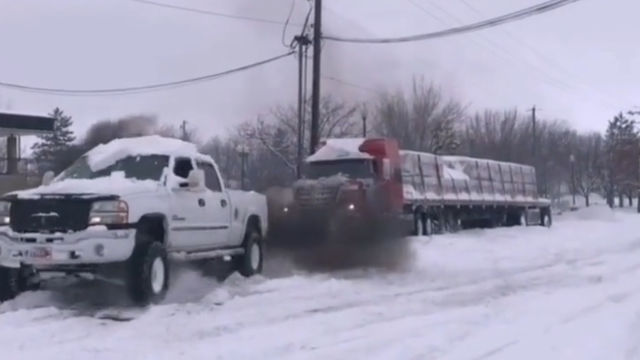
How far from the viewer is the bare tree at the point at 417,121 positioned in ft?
210

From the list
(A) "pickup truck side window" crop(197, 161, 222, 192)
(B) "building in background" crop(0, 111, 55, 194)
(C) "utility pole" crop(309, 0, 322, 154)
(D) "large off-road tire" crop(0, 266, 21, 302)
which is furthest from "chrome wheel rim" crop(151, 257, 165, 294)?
(B) "building in background" crop(0, 111, 55, 194)

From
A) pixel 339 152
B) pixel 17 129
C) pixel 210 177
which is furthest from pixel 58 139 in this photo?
pixel 210 177

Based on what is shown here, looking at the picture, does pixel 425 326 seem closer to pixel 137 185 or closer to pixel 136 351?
pixel 136 351

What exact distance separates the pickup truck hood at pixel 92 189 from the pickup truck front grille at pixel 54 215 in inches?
3.9

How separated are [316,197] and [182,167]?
9.46m

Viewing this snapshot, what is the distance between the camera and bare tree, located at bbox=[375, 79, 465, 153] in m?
64.1

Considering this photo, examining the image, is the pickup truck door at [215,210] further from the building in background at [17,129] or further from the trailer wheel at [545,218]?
the trailer wheel at [545,218]

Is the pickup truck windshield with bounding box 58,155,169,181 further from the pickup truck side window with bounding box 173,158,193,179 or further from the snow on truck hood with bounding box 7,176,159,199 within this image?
the snow on truck hood with bounding box 7,176,159,199

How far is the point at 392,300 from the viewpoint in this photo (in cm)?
1197

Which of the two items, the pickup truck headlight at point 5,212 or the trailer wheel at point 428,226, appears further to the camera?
the trailer wheel at point 428,226

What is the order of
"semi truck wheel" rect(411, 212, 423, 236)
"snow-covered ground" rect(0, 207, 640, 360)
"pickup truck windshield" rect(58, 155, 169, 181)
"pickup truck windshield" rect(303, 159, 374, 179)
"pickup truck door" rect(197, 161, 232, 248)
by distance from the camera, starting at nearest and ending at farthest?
"snow-covered ground" rect(0, 207, 640, 360)
"pickup truck windshield" rect(58, 155, 169, 181)
"pickup truck door" rect(197, 161, 232, 248)
"pickup truck windshield" rect(303, 159, 374, 179)
"semi truck wheel" rect(411, 212, 423, 236)

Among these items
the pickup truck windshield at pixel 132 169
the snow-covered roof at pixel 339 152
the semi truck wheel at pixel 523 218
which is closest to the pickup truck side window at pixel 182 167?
the pickup truck windshield at pixel 132 169

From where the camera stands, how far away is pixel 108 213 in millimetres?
10594

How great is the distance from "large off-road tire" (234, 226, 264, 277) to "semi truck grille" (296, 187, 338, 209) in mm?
6586
